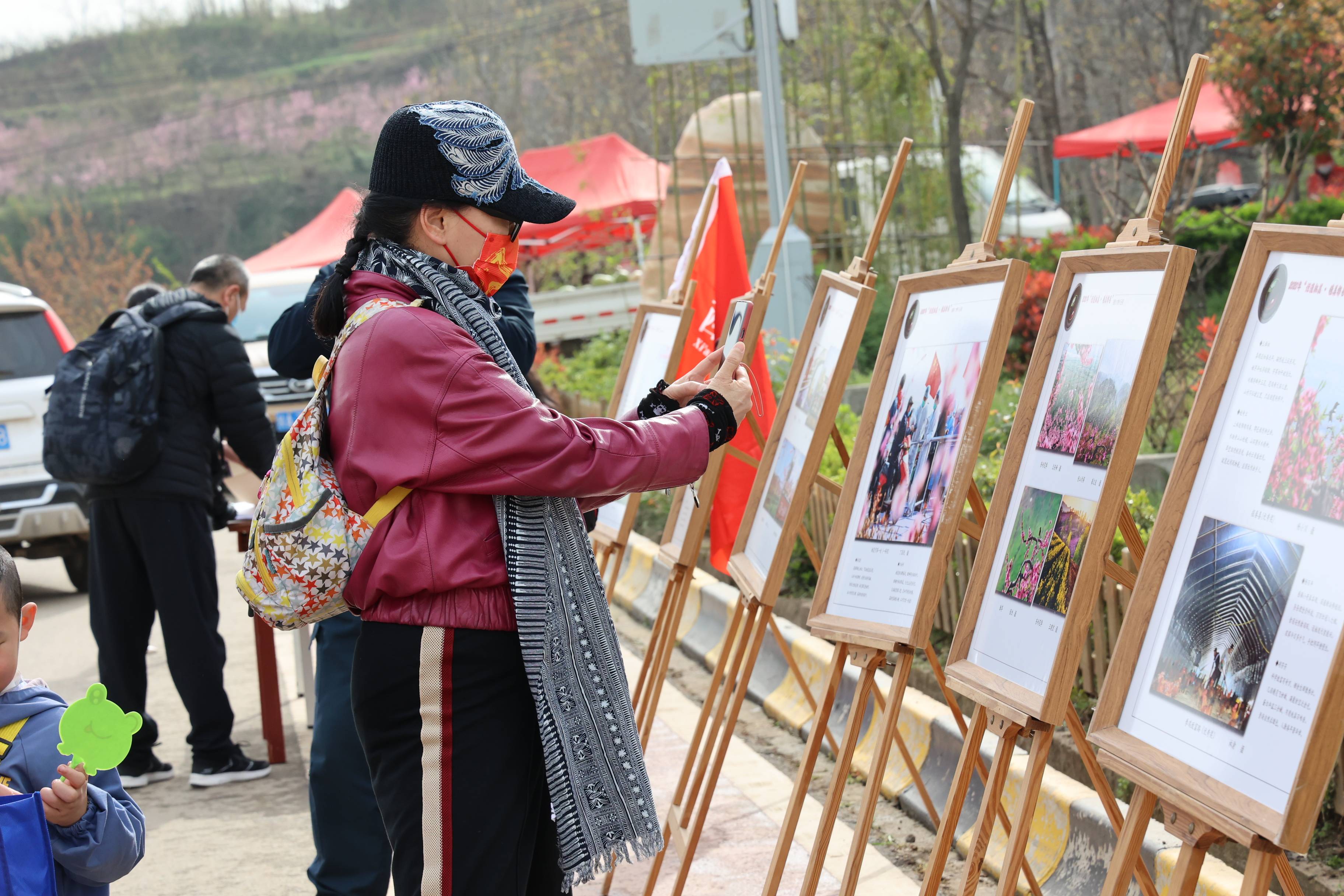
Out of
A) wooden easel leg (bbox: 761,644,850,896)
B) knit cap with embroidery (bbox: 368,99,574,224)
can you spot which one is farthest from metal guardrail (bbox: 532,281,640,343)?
knit cap with embroidery (bbox: 368,99,574,224)

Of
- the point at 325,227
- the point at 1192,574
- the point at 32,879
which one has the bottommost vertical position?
the point at 325,227

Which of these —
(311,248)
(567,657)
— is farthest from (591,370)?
(311,248)

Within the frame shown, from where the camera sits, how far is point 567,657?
2.44 meters

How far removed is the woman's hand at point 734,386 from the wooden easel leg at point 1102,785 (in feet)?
2.71

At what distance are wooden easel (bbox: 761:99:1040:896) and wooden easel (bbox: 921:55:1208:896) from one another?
0.11 m

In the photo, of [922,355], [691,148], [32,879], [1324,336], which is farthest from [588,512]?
[691,148]

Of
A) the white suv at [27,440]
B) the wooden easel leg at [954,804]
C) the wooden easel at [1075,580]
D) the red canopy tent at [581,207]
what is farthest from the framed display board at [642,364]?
the red canopy tent at [581,207]

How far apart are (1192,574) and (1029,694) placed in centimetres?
45

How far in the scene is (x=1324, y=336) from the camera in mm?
1977

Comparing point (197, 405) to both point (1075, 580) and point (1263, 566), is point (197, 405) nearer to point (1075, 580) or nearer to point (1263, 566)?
point (1075, 580)

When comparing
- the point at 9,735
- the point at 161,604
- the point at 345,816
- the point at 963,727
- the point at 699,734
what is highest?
the point at 9,735

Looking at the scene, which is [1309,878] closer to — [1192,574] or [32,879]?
[1192,574]

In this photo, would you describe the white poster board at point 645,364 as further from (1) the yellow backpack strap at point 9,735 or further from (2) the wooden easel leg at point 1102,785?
(1) the yellow backpack strap at point 9,735

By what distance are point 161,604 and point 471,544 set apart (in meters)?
3.28
